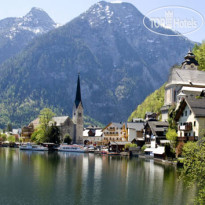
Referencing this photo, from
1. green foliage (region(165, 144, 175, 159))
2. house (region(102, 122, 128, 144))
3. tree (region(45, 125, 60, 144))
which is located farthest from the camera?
house (region(102, 122, 128, 144))

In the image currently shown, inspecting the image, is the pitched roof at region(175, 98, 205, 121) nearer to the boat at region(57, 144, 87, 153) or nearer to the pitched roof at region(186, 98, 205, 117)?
the pitched roof at region(186, 98, 205, 117)

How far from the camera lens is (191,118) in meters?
73.9

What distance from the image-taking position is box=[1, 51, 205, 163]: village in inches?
2931

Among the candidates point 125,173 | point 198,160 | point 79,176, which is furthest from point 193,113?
point 198,160

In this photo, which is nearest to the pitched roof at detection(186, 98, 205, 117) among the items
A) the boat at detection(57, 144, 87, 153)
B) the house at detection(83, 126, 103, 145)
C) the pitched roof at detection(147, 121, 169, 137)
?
the pitched roof at detection(147, 121, 169, 137)

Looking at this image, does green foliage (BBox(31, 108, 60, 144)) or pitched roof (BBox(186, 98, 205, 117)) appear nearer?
pitched roof (BBox(186, 98, 205, 117))

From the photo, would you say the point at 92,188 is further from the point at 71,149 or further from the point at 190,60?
the point at 71,149

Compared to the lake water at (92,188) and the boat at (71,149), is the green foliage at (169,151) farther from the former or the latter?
the boat at (71,149)

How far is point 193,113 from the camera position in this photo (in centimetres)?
7188

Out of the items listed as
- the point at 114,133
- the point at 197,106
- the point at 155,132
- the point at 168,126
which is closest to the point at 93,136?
the point at 114,133

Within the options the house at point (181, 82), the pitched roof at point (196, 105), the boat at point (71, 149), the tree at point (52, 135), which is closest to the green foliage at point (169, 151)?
the pitched roof at point (196, 105)

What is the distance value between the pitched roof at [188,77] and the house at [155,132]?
15105mm

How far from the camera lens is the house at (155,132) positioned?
98125 mm

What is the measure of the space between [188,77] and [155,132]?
22.5 metres
